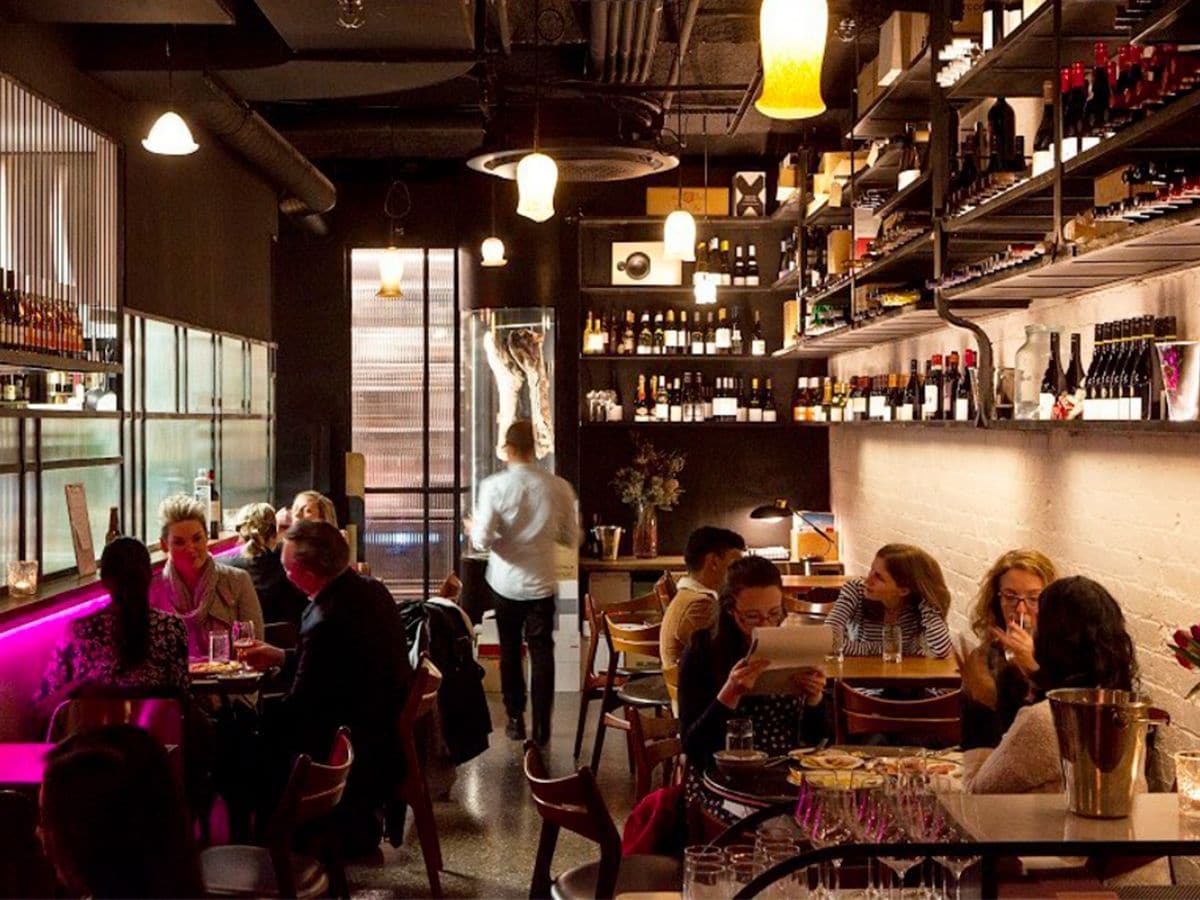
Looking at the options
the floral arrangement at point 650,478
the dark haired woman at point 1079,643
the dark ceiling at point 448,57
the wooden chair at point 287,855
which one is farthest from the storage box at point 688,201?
the dark haired woman at point 1079,643

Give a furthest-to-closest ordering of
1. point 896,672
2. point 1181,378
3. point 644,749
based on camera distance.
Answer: point 896,672, point 644,749, point 1181,378

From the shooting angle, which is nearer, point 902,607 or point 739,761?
point 739,761

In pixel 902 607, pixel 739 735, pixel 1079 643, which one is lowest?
pixel 739 735

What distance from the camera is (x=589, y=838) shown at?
407 cm

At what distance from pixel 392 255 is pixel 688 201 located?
2.07 meters

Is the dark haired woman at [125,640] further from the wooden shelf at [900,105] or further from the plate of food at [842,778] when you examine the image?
the wooden shelf at [900,105]

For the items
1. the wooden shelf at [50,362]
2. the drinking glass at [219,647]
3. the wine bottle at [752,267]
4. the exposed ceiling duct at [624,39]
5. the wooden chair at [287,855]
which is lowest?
the wooden chair at [287,855]

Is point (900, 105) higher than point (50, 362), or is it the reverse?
point (900, 105)

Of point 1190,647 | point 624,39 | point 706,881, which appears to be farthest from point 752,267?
point 706,881

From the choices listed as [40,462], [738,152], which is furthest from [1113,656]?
[738,152]

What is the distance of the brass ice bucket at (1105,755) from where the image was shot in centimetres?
227

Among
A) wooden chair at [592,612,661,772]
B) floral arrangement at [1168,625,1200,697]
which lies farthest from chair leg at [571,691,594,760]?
floral arrangement at [1168,625,1200,697]

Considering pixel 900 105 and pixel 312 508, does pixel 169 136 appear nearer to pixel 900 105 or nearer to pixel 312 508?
pixel 312 508

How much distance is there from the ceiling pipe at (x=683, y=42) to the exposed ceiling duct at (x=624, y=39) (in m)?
0.13
